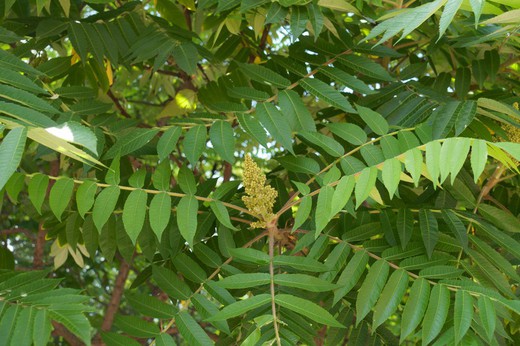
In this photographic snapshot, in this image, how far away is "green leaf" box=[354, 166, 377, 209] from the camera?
5.32 ft

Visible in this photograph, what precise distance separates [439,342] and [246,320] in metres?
0.48

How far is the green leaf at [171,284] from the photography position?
1889 millimetres

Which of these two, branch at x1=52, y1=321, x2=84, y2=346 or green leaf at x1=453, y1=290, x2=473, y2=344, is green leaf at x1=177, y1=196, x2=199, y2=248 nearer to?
green leaf at x1=453, y1=290, x2=473, y2=344

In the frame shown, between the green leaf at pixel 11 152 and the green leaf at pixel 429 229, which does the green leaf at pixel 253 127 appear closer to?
the green leaf at pixel 429 229

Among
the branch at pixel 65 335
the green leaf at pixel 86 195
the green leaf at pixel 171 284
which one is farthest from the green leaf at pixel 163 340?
the branch at pixel 65 335

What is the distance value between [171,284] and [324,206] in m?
0.48

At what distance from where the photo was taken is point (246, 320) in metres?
1.89

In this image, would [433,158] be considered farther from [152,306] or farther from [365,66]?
[152,306]

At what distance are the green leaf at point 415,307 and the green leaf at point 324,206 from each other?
29cm

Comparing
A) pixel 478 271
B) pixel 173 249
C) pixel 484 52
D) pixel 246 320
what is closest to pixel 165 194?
pixel 173 249

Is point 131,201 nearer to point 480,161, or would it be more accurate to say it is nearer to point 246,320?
point 246,320

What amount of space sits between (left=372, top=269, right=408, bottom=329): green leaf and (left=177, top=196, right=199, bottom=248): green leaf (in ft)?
1.57

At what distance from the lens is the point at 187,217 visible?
1829 mm

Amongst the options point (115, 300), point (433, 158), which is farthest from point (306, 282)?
point (115, 300)
